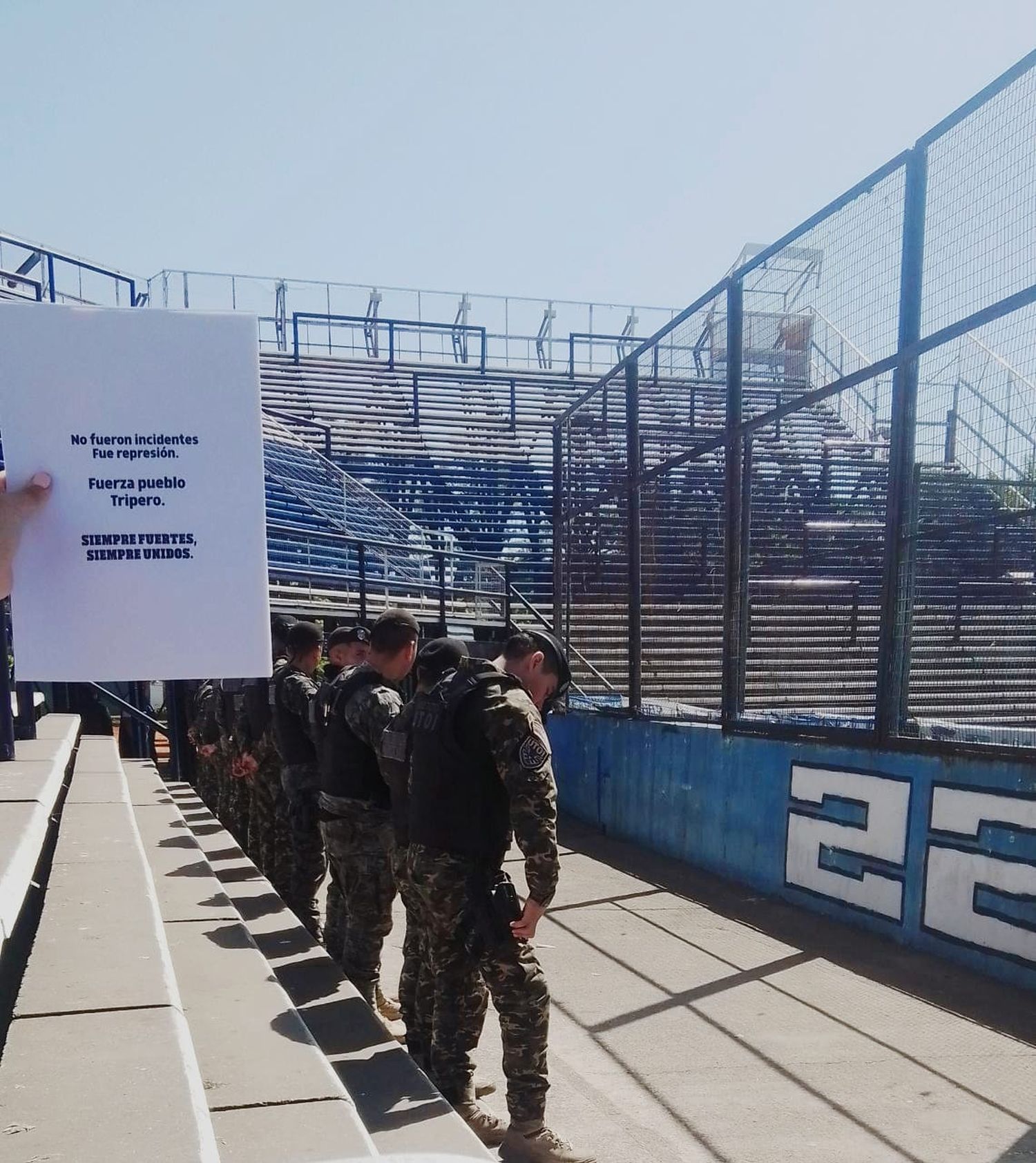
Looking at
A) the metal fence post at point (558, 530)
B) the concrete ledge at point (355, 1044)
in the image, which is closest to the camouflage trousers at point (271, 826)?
the concrete ledge at point (355, 1044)

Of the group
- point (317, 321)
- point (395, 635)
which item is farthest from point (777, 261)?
point (317, 321)

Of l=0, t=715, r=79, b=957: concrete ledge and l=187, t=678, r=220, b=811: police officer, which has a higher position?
l=0, t=715, r=79, b=957: concrete ledge

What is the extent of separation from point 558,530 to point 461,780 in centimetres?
929

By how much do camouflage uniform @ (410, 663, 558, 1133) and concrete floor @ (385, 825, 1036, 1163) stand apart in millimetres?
459

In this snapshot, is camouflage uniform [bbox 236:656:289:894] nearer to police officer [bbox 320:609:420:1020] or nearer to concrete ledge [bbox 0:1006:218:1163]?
police officer [bbox 320:609:420:1020]

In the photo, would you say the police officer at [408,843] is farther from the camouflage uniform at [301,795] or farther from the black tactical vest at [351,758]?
the camouflage uniform at [301,795]

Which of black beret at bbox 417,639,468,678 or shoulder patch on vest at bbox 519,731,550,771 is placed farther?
black beret at bbox 417,639,468,678

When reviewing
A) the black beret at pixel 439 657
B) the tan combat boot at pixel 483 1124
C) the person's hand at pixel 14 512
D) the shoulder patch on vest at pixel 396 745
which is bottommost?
the tan combat boot at pixel 483 1124

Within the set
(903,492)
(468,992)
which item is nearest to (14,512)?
(468,992)

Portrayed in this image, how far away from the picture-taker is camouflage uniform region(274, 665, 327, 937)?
252 inches

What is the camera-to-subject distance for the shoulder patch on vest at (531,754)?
3.49 m

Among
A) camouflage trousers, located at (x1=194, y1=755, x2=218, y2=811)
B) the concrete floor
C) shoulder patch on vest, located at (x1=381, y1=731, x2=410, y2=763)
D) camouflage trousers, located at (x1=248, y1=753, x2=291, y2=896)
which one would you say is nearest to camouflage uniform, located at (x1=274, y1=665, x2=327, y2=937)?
camouflage trousers, located at (x1=248, y1=753, x2=291, y2=896)

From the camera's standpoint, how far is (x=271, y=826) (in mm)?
7293

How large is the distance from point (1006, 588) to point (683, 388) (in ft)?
14.4
